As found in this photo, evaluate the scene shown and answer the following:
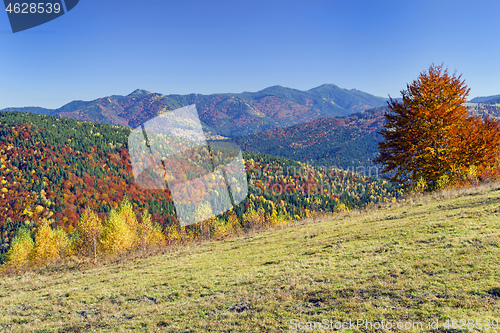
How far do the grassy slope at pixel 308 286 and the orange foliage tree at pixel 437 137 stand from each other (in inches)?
230

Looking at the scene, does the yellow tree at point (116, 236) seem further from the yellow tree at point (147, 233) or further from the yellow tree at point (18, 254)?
the yellow tree at point (18, 254)

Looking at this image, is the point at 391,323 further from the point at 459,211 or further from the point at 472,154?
the point at 472,154

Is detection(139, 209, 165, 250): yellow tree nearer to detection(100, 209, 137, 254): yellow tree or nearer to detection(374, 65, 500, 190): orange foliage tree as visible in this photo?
detection(100, 209, 137, 254): yellow tree

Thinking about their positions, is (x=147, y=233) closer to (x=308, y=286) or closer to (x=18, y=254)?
(x=18, y=254)

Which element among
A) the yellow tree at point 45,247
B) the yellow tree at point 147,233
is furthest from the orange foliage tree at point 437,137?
the yellow tree at point 45,247

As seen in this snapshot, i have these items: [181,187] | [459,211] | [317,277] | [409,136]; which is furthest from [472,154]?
[181,187]

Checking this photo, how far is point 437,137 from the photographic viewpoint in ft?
68.9

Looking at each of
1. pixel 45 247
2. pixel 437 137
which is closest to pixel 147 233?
pixel 45 247

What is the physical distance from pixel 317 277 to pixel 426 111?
1764 centimetres

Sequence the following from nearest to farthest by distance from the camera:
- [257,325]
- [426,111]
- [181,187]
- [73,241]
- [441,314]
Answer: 1. [441,314]
2. [257,325]
3. [181,187]
4. [426,111]
5. [73,241]

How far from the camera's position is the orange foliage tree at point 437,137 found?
2083cm

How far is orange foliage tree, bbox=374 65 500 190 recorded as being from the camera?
20.8 m

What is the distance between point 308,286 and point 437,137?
741 inches

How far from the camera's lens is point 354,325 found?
5.81 m
